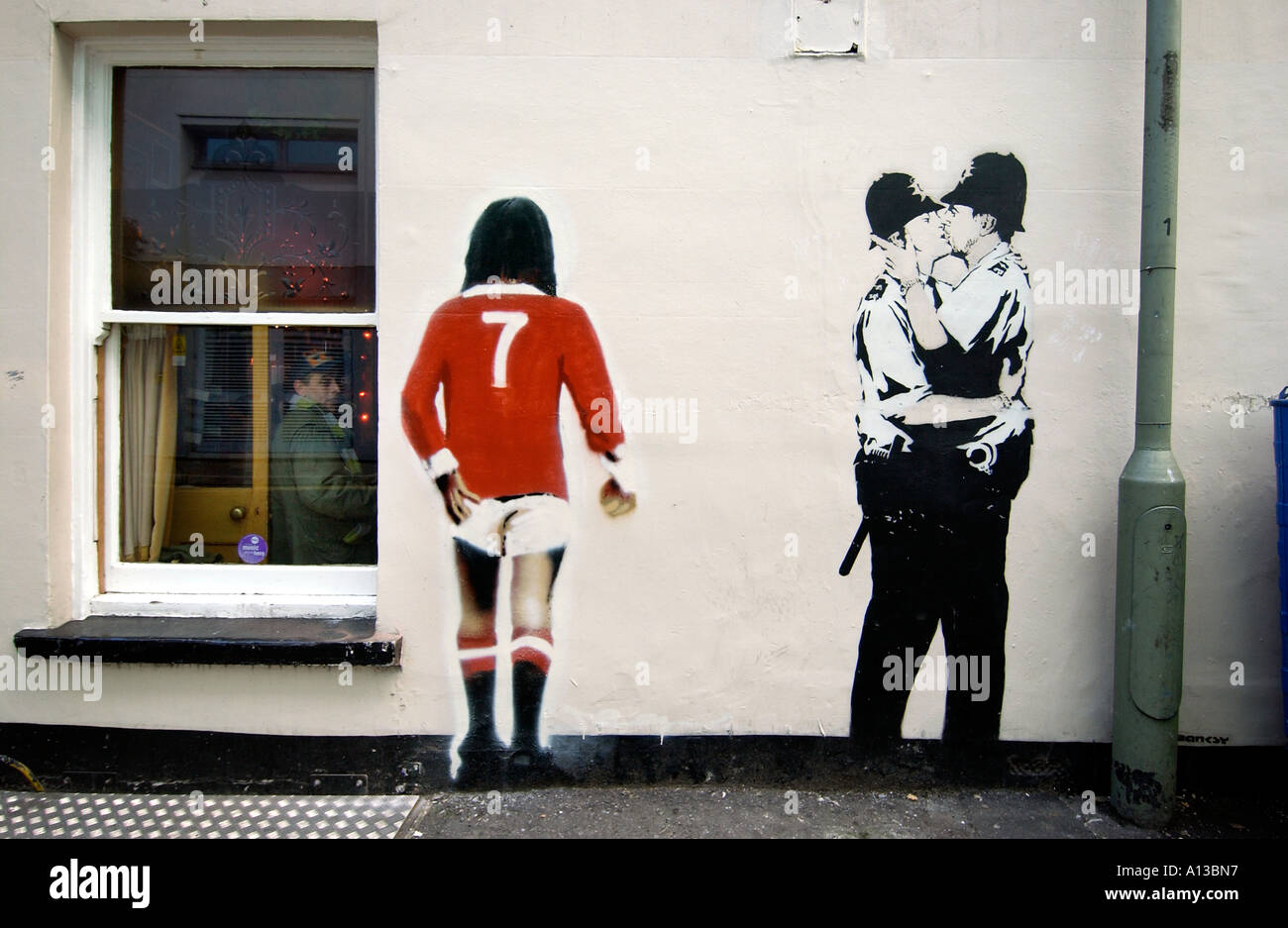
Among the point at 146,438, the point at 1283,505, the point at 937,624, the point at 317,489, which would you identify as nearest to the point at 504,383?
the point at 317,489

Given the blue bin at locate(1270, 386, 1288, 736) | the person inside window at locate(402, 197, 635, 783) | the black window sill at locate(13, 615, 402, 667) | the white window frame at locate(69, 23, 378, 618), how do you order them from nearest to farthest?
1. the blue bin at locate(1270, 386, 1288, 736)
2. the black window sill at locate(13, 615, 402, 667)
3. the person inside window at locate(402, 197, 635, 783)
4. the white window frame at locate(69, 23, 378, 618)

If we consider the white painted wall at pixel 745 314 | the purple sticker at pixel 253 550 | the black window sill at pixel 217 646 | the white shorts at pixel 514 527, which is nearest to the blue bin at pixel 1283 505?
the white painted wall at pixel 745 314

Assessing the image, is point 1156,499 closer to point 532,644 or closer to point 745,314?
point 745,314

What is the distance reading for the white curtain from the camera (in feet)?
11.9

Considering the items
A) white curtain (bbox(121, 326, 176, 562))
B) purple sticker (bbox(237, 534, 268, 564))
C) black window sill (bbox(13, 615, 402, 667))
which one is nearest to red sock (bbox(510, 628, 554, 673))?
black window sill (bbox(13, 615, 402, 667))

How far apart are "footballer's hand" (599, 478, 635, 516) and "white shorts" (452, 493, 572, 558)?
16cm

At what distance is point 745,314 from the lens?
11.1 feet

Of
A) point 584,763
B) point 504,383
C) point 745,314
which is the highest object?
point 745,314

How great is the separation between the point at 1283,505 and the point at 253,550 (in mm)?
4459

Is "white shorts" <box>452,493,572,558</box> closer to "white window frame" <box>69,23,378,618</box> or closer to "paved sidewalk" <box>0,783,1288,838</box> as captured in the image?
"white window frame" <box>69,23,378,618</box>

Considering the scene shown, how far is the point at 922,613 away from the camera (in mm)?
3424

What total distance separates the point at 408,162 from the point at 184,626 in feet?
7.48

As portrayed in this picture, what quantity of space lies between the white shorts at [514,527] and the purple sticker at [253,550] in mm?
1025

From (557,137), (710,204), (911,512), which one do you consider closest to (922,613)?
(911,512)
